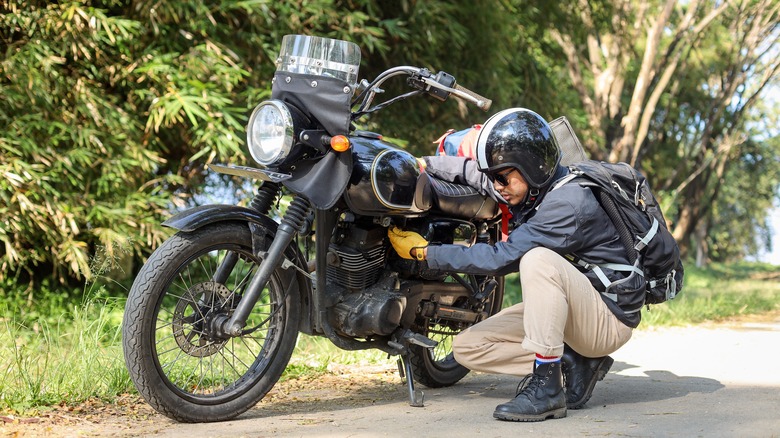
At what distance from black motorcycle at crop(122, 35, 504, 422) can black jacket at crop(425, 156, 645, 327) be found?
1.12ft

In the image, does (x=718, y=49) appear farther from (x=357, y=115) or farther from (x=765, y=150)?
(x=357, y=115)

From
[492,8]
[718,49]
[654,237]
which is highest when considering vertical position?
[718,49]

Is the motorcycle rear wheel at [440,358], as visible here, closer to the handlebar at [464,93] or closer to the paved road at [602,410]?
the paved road at [602,410]

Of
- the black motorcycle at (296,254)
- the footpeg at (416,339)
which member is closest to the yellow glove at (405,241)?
the black motorcycle at (296,254)

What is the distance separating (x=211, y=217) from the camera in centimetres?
377

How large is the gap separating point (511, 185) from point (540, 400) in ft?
3.00

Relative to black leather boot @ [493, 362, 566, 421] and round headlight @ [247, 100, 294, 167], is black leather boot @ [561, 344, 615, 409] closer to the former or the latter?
black leather boot @ [493, 362, 566, 421]

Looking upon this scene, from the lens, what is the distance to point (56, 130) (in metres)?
7.83

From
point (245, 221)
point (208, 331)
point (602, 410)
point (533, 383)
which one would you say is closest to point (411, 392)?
point (533, 383)

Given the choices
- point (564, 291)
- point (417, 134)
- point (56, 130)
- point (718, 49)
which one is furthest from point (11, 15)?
point (718, 49)

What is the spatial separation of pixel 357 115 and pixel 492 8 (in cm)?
628

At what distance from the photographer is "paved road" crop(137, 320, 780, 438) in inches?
142

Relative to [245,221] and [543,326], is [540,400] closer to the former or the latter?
[543,326]

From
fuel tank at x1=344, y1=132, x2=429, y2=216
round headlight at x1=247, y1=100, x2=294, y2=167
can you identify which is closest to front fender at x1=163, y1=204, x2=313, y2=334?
round headlight at x1=247, y1=100, x2=294, y2=167
